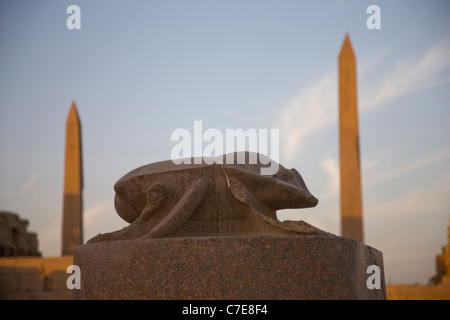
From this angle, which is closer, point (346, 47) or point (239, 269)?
point (239, 269)

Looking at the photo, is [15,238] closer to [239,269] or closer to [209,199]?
[209,199]

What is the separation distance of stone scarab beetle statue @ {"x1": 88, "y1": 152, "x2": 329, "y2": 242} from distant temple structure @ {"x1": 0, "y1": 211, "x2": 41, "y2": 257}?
527 inches

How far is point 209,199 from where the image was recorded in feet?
A: 12.2

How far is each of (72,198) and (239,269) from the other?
42.7 ft

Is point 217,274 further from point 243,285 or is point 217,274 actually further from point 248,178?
point 248,178

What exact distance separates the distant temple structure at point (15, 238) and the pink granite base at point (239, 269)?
13858mm

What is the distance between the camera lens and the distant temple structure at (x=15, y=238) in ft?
52.7

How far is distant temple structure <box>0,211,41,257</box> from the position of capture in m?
16.1

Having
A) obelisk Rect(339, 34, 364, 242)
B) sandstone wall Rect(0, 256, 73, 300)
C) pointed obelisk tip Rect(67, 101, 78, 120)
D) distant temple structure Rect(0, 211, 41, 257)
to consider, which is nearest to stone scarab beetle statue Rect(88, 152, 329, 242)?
sandstone wall Rect(0, 256, 73, 300)

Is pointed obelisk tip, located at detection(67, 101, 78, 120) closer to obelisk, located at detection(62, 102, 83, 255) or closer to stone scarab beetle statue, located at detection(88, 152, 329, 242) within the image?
obelisk, located at detection(62, 102, 83, 255)

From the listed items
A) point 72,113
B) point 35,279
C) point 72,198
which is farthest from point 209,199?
point 72,113

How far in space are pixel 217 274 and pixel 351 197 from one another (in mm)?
9991

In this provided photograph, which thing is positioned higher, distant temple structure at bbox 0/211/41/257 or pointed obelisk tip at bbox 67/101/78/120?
pointed obelisk tip at bbox 67/101/78/120

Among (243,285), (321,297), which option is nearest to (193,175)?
(243,285)
